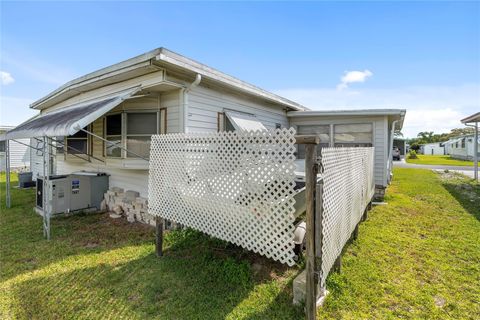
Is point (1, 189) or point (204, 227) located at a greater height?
point (204, 227)

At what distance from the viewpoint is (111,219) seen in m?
6.29

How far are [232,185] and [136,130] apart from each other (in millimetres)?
4138

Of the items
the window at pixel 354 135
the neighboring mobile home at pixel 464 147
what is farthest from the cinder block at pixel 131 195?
the neighboring mobile home at pixel 464 147

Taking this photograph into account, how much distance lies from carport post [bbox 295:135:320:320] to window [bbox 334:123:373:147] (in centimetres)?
757

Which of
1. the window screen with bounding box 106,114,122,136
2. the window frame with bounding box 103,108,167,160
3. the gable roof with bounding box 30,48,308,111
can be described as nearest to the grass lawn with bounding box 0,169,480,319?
the window frame with bounding box 103,108,167,160

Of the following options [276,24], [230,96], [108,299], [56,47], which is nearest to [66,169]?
[56,47]

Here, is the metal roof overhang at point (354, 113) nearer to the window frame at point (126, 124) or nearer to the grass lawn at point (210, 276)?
the grass lawn at point (210, 276)

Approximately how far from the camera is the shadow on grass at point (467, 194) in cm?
697

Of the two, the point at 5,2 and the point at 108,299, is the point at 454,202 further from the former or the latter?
the point at 5,2

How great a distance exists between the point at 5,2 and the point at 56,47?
2.71m

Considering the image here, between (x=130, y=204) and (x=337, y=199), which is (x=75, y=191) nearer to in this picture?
(x=130, y=204)

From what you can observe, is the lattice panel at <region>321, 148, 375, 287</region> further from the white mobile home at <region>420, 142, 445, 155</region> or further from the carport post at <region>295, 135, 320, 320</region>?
the white mobile home at <region>420, 142, 445, 155</region>

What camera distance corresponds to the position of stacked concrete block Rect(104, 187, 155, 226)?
5935 millimetres

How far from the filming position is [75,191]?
6.61 meters
